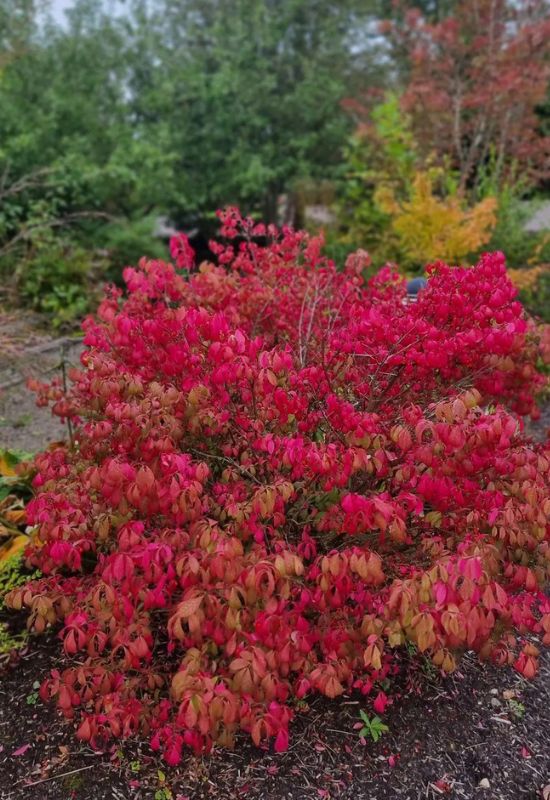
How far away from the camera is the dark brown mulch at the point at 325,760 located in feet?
8.07

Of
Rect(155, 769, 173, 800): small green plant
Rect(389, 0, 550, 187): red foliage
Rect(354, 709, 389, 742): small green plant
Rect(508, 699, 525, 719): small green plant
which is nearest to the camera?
Rect(155, 769, 173, 800): small green plant

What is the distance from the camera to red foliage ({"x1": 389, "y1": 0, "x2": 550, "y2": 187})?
1045cm

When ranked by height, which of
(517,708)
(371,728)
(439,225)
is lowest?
(517,708)

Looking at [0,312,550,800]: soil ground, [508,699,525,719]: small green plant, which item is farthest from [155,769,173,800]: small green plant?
[508,699,525,719]: small green plant

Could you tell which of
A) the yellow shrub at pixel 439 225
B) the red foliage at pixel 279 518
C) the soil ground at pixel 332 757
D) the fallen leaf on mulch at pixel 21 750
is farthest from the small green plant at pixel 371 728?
the yellow shrub at pixel 439 225

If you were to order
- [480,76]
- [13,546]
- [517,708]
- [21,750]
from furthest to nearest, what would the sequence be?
[480,76] → [13,546] → [517,708] → [21,750]

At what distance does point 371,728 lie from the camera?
270 centimetres

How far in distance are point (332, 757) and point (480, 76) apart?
1094cm

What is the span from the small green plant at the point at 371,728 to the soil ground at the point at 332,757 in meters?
0.03

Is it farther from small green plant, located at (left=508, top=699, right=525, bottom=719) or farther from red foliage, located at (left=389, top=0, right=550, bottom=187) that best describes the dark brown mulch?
red foliage, located at (left=389, top=0, right=550, bottom=187)

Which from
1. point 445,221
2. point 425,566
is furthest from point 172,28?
point 425,566

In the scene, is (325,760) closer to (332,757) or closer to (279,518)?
(332,757)

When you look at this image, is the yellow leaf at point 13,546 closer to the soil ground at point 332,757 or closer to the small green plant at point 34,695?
the soil ground at point 332,757

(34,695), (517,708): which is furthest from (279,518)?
(517,708)
